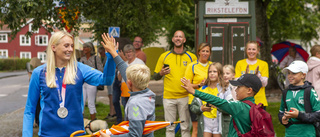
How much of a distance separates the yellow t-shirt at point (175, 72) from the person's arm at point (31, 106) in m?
4.08

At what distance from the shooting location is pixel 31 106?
3.87 m

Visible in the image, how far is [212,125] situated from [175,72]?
1.60m

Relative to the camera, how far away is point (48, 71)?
389cm

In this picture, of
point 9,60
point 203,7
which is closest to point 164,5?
point 203,7

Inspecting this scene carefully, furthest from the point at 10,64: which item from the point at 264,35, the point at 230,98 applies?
the point at 230,98

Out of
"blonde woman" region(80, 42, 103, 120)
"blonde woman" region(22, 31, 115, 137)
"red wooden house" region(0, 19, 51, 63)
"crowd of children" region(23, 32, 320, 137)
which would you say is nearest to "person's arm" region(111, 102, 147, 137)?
"crowd of children" region(23, 32, 320, 137)

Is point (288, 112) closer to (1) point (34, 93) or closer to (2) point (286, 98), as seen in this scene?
(2) point (286, 98)

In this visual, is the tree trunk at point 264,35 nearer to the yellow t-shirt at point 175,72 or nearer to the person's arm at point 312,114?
the yellow t-shirt at point 175,72

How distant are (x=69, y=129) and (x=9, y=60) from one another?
56.5 metres

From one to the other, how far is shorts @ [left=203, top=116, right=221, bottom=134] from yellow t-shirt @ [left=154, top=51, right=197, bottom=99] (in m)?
1.32

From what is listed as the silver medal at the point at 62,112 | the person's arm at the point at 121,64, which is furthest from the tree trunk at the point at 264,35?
the silver medal at the point at 62,112

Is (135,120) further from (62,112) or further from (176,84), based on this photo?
(176,84)

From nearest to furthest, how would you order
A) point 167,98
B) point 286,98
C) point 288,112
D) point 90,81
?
point 90,81 < point 288,112 < point 286,98 < point 167,98

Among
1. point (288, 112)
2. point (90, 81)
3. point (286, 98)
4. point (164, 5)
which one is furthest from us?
point (164, 5)
